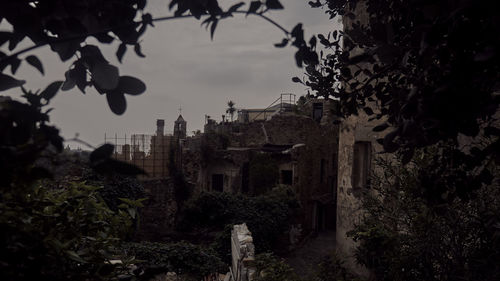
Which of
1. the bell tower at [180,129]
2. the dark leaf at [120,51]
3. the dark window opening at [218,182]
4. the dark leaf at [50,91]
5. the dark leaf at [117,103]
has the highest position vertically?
the bell tower at [180,129]

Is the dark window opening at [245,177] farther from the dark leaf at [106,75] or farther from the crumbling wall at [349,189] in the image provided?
the dark leaf at [106,75]

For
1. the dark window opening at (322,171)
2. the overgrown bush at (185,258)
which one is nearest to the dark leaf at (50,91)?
the overgrown bush at (185,258)

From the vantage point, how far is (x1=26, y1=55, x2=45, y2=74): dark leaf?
1.62m

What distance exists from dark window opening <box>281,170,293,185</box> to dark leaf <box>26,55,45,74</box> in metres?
19.3

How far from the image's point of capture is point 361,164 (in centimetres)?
799

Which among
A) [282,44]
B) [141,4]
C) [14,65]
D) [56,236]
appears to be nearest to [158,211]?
[56,236]

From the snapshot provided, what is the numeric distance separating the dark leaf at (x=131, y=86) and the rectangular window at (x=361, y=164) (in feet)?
21.8

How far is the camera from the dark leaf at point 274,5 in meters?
1.53

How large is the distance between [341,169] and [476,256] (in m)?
5.00

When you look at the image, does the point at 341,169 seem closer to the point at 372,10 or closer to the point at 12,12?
the point at 372,10

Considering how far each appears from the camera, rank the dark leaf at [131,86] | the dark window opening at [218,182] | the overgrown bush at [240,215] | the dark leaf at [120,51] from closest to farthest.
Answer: the dark leaf at [131,86], the dark leaf at [120,51], the overgrown bush at [240,215], the dark window opening at [218,182]

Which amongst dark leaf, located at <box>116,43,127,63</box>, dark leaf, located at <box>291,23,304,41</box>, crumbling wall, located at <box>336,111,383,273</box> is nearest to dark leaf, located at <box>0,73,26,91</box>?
→ dark leaf, located at <box>116,43,127,63</box>

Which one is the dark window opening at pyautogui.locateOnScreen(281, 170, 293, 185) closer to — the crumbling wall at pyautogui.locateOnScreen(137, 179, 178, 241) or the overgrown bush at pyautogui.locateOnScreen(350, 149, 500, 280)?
the crumbling wall at pyautogui.locateOnScreen(137, 179, 178, 241)

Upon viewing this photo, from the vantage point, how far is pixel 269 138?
888 inches
